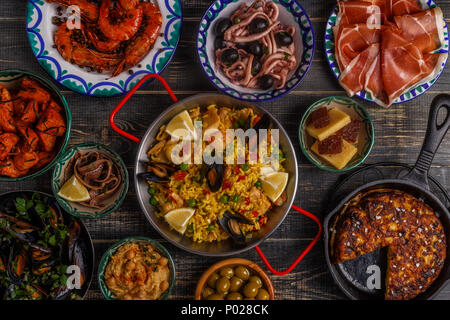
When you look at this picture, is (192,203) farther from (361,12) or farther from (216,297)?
(361,12)

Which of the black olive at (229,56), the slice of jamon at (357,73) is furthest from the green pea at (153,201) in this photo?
the slice of jamon at (357,73)

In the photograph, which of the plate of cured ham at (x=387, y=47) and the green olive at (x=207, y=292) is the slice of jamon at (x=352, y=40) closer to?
the plate of cured ham at (x=387, y=47)

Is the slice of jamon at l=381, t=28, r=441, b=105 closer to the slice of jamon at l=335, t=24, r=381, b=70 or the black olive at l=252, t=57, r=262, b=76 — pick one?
the slice of jamon at l=335, t=24, r=381, b=70

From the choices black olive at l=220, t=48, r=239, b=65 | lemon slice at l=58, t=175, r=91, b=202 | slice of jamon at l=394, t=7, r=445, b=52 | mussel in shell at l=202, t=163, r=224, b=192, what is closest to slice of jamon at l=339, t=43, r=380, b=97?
slice of jamon at l=394, t=7, r=445, b=52

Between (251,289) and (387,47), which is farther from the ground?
(387,47)

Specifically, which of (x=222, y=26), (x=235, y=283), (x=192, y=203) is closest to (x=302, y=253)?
(x=235, y=283)

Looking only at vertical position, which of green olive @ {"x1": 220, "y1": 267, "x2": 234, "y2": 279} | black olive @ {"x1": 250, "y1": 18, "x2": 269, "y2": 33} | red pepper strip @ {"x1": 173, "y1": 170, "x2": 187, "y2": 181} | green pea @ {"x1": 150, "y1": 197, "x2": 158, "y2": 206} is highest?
black olive @ {"x1": 250, "y1": 18, "x2": 269, "y2": 33}
